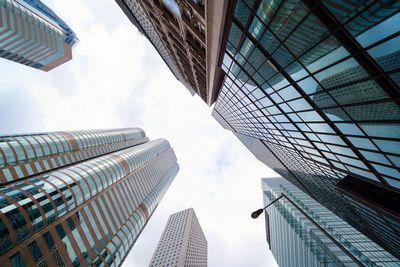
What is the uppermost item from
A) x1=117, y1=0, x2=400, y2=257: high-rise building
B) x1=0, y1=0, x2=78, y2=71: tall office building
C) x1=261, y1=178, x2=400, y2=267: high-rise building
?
x1=0, y1=0, x2=78, y2=71: tall office building

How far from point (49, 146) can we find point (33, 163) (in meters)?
6.73

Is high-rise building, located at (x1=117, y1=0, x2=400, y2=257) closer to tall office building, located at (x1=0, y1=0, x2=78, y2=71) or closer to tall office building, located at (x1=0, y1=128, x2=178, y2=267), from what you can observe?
tall office building, located at (x1=0, y1=128, x2=178, y2=267)

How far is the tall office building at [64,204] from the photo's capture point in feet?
68.2

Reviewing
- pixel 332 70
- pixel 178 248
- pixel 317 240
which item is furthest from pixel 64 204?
pixel 178 248

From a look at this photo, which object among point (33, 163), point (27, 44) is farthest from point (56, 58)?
point (33, 163)

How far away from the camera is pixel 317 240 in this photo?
37781 mm

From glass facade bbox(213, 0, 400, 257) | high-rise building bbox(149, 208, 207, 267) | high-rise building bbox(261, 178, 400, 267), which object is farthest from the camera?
high-rise building bbox(149, 208, 207, 267)

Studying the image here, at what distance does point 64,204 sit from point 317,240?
185ft

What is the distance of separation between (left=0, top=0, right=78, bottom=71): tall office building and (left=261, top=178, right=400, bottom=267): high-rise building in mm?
80589

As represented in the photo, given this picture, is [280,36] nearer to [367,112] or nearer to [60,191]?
[367,112]

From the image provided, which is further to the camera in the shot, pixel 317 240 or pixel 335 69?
pixel 317 240

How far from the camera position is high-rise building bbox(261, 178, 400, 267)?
2967 cm

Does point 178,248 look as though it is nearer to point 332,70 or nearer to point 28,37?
point 332,70

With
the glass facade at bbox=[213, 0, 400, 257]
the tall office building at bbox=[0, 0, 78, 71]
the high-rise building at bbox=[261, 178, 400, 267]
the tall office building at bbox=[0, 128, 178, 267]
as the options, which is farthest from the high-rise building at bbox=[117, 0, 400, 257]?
the tall office building at bbox=[0, 0, 78, 71]
